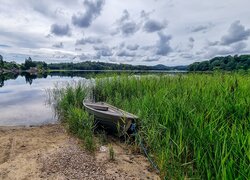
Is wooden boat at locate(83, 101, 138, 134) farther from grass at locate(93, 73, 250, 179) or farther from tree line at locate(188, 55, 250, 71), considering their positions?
tree line at locate(188, 55, 250, 71)

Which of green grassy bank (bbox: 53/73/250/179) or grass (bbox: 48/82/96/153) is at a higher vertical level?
green grassy bank (bbox: 53/73/250/179)

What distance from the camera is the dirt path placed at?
4.58 m

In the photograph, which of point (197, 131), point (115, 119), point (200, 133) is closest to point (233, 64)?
point (115, 119)

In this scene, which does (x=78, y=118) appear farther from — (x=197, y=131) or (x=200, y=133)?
(x=200, y=133)

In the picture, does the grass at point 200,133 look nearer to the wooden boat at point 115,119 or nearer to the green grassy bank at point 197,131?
the green grassy bank at point 197,131

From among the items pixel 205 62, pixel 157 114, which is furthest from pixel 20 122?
pixel 205 62

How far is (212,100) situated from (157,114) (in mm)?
1401

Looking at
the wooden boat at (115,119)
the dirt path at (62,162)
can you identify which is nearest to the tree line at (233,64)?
the wooden boat at (115,119)

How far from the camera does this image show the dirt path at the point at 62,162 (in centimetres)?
458

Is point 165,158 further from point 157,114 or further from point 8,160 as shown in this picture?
point 8,160

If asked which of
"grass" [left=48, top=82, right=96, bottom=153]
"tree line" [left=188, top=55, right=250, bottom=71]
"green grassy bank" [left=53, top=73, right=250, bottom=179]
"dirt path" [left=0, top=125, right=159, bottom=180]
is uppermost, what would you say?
"tree line" [left=188, top=55, right=250, bottom=71]

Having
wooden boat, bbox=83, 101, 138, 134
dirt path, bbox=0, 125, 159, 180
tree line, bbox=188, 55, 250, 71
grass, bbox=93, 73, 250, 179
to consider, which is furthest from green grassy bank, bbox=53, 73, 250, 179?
tree line, bbox=188, 55, 250, 71

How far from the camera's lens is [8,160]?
17.6 feet

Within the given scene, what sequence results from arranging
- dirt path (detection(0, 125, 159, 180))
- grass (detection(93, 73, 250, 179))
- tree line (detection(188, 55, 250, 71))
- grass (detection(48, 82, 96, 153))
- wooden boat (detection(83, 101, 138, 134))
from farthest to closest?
tree line (detection(188, 55, 250, 71)), grass (detection(48, 82, 96, 153)), wooden boat (detection(83, 101, 138, 134)), dirt path (detection(0, 125, 159, 180)), grass (detection(93, 73, 250, 179))
